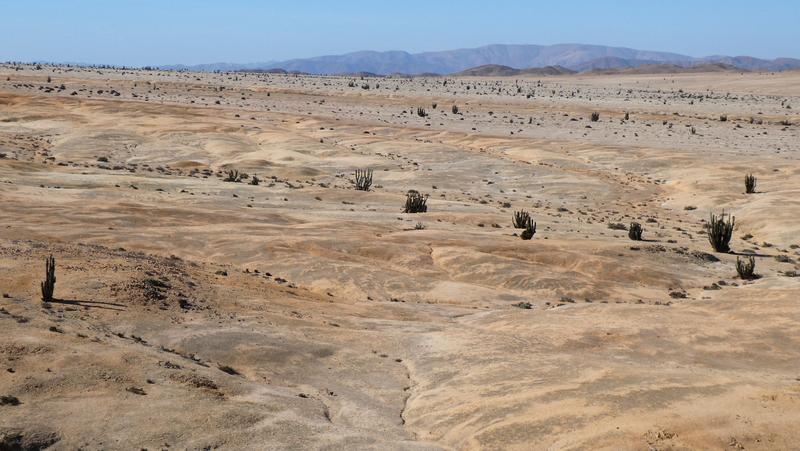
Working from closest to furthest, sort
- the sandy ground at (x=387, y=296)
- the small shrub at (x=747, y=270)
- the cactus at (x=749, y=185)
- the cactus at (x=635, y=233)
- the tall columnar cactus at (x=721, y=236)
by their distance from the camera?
1. the sandy ground at (x=387, y=296)
2. the small shrub at (x=747, y=270)
3. the tall columnar cactus at (x=721, y=236)
4. the cactus at (x=635, y=233)
5. the cactus at (x=749, y=185)

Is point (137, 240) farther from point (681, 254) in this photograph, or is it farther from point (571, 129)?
point (571, 129)

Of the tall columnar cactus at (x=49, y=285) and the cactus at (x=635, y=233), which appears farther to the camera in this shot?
the cactus at (x=635, y=233)

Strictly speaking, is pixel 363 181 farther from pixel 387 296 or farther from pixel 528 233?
pixel 387 296

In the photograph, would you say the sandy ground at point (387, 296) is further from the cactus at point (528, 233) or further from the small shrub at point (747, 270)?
the cactus at point (528, 233)

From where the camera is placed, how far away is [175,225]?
22.0 m

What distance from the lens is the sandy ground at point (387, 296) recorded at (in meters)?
9.56

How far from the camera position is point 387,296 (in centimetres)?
1727

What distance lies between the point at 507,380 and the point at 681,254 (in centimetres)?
1213

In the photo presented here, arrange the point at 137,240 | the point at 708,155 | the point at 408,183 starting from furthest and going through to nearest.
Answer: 1. the point at 708,155
2. the point at 408,183
3. the point at 137,240

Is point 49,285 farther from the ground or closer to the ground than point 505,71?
closer to the ground

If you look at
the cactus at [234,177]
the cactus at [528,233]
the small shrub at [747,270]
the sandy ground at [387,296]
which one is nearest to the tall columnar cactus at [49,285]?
the sandy ground at [387,296]

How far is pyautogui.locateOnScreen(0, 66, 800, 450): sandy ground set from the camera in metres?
9.56

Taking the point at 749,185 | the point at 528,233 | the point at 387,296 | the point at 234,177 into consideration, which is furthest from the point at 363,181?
the point at 387,296

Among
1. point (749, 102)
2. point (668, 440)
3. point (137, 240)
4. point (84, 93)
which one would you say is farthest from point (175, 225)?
point (749, 102)
